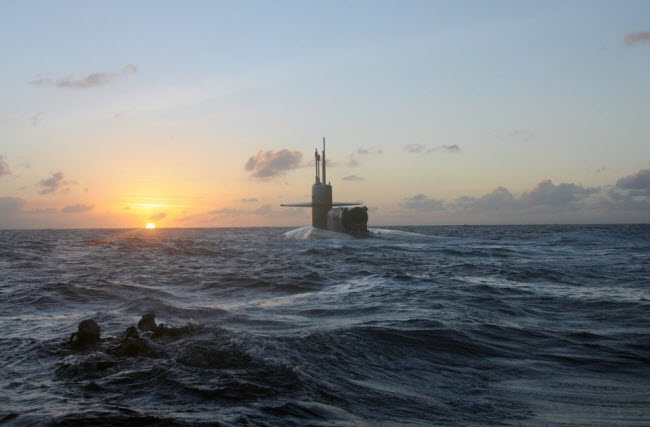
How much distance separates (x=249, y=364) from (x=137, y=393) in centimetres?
212

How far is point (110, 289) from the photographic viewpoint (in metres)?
21.0

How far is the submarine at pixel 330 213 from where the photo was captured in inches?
2586

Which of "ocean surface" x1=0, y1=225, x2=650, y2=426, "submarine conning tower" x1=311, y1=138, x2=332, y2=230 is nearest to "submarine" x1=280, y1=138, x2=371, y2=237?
"submarine conning tower" x1=311, y1=138, x2=332, y2=230

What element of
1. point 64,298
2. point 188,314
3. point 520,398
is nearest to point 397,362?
point 520,398

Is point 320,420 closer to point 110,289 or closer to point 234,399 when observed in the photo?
point 234,399

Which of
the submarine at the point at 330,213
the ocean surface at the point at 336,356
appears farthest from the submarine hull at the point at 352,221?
the ocean surface at the point at 336,356

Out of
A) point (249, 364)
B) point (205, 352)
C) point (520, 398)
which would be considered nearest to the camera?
point (520, 398)

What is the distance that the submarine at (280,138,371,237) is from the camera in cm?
6569

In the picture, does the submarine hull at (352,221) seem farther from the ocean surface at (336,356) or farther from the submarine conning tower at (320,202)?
the ocean surface at (336,356)

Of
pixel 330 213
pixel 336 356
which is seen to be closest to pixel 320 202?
pixel 330 213

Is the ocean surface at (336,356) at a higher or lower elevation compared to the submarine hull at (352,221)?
lower

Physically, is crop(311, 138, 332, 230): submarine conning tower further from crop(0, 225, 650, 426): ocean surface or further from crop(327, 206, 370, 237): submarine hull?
crop(0, 225, 650, 426): ocean surface

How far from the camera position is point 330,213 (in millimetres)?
70250

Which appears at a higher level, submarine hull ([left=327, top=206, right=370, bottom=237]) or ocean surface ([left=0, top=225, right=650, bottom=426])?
submarine hull ([left=327, top=206, right=370, bottom=237])
